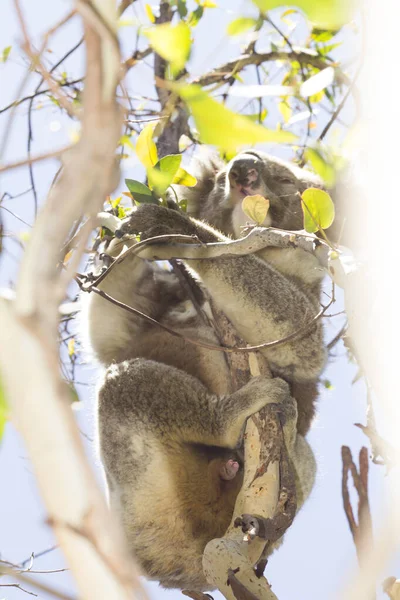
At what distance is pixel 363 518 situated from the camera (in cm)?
96

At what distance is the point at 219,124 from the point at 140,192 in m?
2.22

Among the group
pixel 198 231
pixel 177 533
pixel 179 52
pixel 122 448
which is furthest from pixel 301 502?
pixel 179 52

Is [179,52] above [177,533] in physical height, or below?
below

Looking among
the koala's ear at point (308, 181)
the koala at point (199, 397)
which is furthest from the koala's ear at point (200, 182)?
the koala's ear at point (308, 181)

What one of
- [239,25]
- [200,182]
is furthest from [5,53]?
[239,25]

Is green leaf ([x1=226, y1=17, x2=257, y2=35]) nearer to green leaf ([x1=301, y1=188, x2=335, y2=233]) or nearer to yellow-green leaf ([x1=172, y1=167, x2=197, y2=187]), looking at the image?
green leaf ([x1=301, y1=188, x2=335, y2=233])

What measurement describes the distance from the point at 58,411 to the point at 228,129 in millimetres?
473

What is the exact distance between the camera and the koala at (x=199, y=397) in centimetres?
314

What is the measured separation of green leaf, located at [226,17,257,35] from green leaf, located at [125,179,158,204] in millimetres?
1463

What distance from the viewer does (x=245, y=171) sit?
3.85 meters

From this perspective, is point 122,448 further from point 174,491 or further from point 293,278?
point 293,278

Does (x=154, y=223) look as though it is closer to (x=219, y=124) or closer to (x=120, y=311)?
(x=120, y=311)

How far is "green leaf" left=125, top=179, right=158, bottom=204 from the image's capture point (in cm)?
310

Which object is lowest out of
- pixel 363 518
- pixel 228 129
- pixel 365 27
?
pixel 363 518
